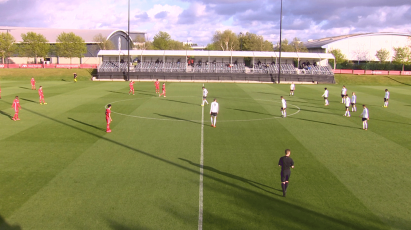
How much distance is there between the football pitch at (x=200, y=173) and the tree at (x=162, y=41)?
79.9m

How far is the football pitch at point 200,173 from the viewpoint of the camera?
29.6 feet

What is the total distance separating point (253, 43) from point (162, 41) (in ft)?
92.8

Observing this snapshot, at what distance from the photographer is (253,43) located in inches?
3844

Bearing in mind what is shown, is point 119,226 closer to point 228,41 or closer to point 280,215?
point 280,215

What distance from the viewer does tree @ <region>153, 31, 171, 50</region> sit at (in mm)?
99950

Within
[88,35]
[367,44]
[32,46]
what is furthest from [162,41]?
[367,44]

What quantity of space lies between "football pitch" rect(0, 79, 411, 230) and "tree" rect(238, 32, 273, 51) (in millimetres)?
75988

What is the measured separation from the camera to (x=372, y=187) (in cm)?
1117

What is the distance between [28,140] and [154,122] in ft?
24.3

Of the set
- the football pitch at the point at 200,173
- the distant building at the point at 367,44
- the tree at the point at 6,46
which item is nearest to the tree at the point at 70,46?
the tree at the point at 6,46

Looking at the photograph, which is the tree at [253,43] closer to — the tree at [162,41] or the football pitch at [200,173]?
the tree at [162,41]

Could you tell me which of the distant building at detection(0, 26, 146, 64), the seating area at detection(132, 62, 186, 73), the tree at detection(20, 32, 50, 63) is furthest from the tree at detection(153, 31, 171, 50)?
the seating area at detection(132, 62, 186, 73)

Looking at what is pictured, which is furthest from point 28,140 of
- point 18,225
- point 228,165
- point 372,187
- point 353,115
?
point 353,115

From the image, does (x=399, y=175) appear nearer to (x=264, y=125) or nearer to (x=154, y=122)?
(x=264, y=125)
